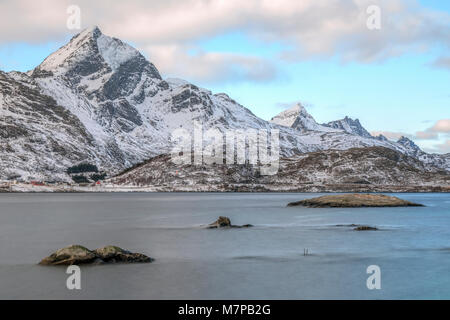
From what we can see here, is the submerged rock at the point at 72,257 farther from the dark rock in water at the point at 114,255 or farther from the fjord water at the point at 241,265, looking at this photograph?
the fjord water at the point at 241,265

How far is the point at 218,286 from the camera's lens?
44219mm

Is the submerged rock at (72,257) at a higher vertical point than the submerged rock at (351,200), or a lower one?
higher

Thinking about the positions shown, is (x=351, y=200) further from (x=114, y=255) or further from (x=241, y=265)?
(x=114, y=255)

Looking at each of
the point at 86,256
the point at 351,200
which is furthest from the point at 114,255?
the point at 351,200

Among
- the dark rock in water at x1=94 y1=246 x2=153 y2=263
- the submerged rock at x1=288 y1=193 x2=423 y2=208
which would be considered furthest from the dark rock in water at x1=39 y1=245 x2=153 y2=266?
the submerged rock at x1=288 y1=193 x2=423 y2=208

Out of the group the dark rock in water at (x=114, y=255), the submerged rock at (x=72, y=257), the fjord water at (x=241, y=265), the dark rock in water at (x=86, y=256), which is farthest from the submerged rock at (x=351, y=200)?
the submerged rock at (x=72, y=257)

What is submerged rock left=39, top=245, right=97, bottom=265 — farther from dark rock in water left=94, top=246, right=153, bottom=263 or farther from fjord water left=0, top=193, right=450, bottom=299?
fjord water left=0, top=193, right=450, bottom=299

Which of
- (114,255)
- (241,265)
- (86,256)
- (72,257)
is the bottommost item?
(241,265)

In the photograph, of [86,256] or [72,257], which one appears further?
[72,257]

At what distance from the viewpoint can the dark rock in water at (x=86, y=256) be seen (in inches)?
1997

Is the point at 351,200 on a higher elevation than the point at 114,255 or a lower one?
lower

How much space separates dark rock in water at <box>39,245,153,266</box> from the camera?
50.7 m

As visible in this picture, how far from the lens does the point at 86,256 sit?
166 ft

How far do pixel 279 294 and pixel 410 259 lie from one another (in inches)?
992
